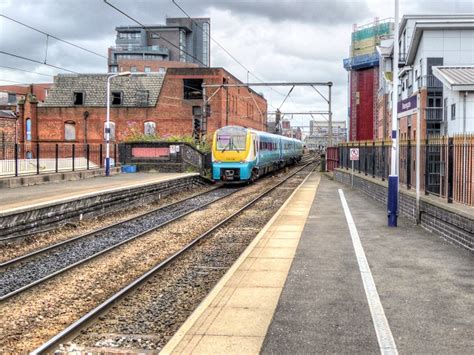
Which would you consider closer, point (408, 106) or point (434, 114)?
point (408, 106)

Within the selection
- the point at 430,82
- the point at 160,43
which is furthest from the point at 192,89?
the point at 160,43

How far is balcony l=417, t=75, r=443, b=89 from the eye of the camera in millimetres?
34500

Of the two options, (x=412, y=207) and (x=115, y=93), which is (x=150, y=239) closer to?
(x=412, y=207)

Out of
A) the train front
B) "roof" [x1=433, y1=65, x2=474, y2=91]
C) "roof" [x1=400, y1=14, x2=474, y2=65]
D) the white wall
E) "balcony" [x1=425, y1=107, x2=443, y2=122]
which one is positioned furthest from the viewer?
"roof" [x1=400, y1=14, x2=474, y2=65]

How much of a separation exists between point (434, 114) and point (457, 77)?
671 cm

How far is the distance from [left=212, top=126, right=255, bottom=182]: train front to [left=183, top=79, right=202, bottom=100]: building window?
78.2ft

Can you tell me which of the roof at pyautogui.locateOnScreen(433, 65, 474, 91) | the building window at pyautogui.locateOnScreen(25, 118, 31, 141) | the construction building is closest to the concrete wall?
the roof at pyautogui.locateOnScreen(433, 65, 474, 91)

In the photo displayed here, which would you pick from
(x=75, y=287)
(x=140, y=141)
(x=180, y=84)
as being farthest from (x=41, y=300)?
(x=180, y=84)

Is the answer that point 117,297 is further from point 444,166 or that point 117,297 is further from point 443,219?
point 444,166

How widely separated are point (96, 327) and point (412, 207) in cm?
966

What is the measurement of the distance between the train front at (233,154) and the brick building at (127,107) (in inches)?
879

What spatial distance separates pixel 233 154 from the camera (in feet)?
103

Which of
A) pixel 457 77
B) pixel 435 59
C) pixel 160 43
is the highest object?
pixel 160 43

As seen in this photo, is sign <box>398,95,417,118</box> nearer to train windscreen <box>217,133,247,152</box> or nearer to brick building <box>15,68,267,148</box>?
train windscreen <box>217,133,247,152</box>
